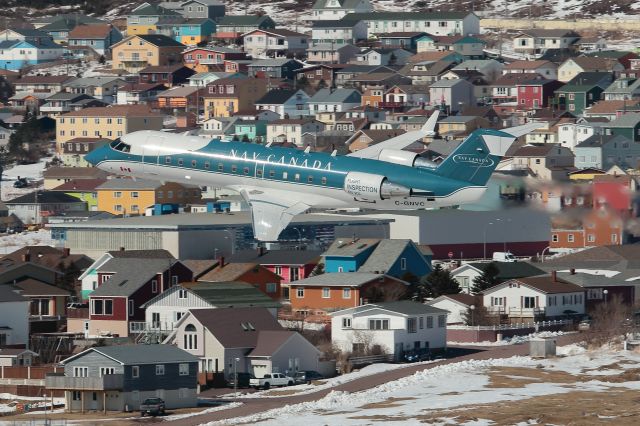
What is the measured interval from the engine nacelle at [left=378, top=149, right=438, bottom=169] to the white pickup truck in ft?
54.5

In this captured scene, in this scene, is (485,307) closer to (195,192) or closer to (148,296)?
Answer: (148,296)

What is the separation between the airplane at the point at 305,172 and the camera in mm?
115062

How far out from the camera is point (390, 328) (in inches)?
4611

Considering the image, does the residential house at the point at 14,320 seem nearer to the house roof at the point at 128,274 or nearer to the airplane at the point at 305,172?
the house roof at the point at 128,274

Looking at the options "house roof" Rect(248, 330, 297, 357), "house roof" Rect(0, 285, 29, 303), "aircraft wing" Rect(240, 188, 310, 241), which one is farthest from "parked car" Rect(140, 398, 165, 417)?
"house roof" Rect(0, 285, 29, 303)

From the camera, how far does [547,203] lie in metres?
110

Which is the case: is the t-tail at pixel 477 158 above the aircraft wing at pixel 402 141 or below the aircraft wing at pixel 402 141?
below

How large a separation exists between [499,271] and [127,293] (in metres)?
26.9

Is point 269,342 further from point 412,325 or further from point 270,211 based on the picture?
point 412,325

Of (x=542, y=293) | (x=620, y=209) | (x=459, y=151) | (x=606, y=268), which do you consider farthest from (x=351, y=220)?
(x=620, y=209)

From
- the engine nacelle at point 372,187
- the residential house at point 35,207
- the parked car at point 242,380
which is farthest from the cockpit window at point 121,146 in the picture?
the residential house at point 35,207

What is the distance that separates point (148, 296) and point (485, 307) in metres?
20.6

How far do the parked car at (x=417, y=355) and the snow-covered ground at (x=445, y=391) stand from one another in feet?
15.7

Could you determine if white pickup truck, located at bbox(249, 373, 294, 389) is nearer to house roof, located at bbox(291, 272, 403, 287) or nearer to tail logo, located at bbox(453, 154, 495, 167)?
tail logo, located at bbox(453, 154, 495, 167)
